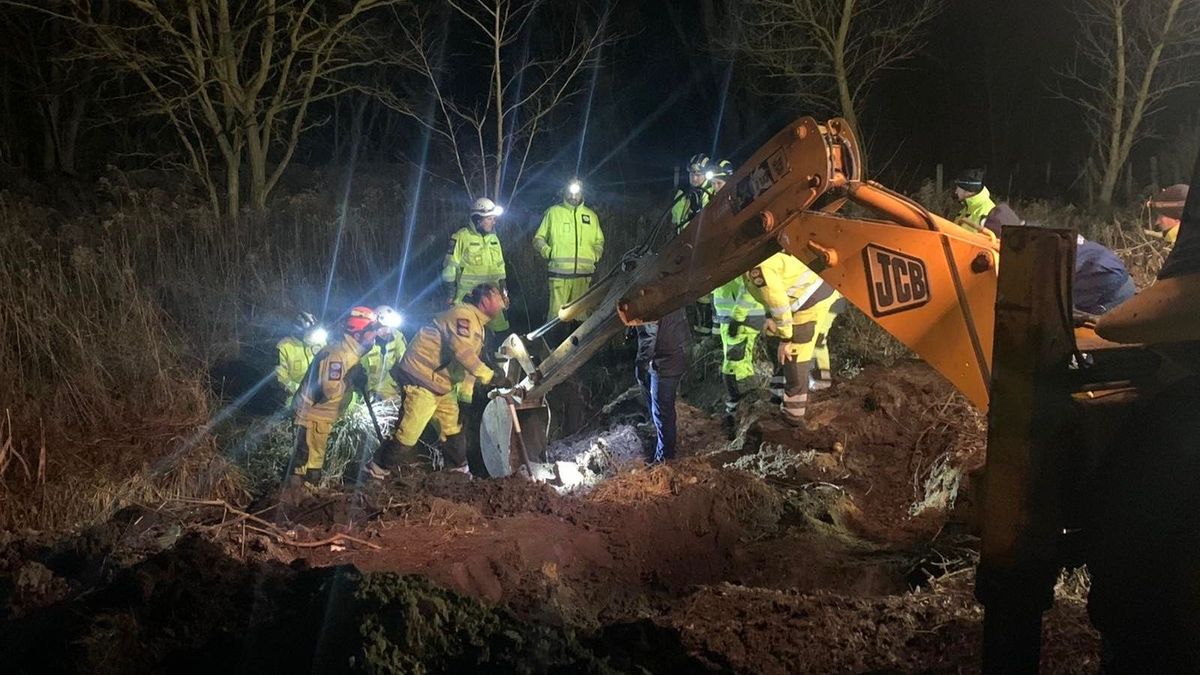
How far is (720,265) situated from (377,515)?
8.60 feet

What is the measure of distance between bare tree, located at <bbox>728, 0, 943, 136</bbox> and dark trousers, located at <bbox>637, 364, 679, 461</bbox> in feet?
29.8

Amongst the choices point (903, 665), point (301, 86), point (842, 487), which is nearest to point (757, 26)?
point (301, 86)

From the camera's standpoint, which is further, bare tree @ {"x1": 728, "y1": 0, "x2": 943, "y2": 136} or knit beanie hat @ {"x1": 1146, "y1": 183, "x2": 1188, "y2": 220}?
bare tree @ {"x1": 728, "y1": 0, "x2": 943, "y2": 136}

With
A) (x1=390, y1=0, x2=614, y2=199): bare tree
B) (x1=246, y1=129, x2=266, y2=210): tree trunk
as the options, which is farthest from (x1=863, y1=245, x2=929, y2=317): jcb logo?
(x1=246, y1=129, x2=266, y2=210): tree trunk

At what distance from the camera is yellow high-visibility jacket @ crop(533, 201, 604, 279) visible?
9.16m

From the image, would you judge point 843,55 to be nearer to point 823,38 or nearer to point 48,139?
point 823,38

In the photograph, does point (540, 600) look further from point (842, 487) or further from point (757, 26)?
point (757, 26)

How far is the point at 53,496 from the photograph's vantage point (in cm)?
557

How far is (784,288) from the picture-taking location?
6703 mm

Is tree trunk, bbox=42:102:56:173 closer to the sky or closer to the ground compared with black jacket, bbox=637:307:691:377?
closer to the sky

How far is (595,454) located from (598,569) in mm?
1818

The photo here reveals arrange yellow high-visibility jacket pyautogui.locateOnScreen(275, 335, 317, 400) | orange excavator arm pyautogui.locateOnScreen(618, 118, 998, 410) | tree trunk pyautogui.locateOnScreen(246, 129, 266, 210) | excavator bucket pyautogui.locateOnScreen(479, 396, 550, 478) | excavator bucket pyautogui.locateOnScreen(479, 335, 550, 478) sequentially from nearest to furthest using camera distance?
orange excavator arm pyautogui.locateOnScreen(618, 118, 998, 410) < excavator bucket pyautogui.locateOnScreen(479, 335, 550, 478) < excavator bucket pyautogui.locateOnScreen(479, 396, 550, 478) < yellow high-visibility jacket pyautogui.locateOnScreen(275, 335, 317, 400) < tree trunk pyautogui.locateOnScreen(246, 129, 266, 210)

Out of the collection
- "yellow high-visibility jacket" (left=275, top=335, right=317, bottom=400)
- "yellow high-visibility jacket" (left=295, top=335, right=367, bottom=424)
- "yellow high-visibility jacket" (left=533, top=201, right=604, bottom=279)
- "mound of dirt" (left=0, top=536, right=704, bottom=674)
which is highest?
"yellow high-visibility jacket" (left=533, top=201, right=604, bottom=279)

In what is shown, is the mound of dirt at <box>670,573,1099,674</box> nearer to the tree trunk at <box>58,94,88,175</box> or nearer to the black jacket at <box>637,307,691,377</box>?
the black jacket at <box>637,307,691,377</box>
